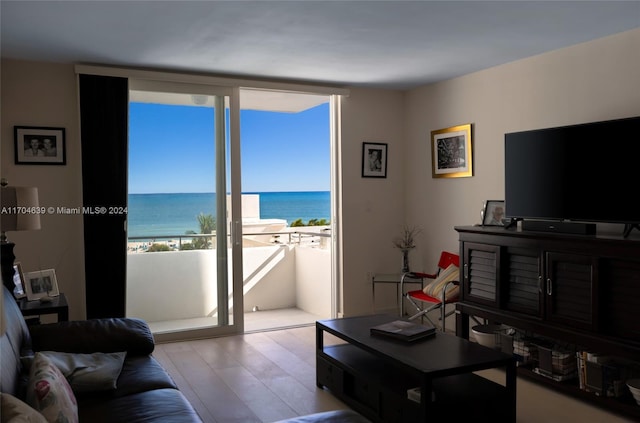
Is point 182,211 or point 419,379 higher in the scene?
point 182,211

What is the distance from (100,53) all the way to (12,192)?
1265 millimetres

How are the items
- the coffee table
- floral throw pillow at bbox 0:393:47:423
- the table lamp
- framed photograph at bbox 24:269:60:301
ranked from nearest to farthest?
floral throw pillow at bbox 0:393:47:423, the coffee table, the table lamp, framed photograph at bbox 24:269:60:301

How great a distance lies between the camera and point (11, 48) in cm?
392

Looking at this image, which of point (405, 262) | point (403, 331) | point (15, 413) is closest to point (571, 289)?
point (403, 331)

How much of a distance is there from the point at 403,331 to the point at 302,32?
2.01 meters

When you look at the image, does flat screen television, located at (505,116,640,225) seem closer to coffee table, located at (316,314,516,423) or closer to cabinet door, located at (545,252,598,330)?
cabinet door, located at (545,252,598,330)

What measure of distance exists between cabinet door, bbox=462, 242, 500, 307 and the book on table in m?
0.81

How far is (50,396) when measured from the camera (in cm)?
192

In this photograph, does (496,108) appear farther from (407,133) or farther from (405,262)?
(405,262)

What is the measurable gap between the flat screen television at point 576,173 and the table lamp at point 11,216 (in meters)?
3.33

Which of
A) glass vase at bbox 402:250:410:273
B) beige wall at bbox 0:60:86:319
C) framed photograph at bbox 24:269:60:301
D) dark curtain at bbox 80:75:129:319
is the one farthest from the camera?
glass vase at bbox 402:250:410:273

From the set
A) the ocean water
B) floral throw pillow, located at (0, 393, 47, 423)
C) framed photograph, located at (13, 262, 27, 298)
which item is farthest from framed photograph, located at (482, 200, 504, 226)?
floral throw pillow, located at (0, 393, 47, 423)

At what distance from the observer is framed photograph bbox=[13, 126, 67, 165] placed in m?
4.25

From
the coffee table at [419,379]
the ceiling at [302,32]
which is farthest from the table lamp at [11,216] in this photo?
the coffee table at [419,379]
